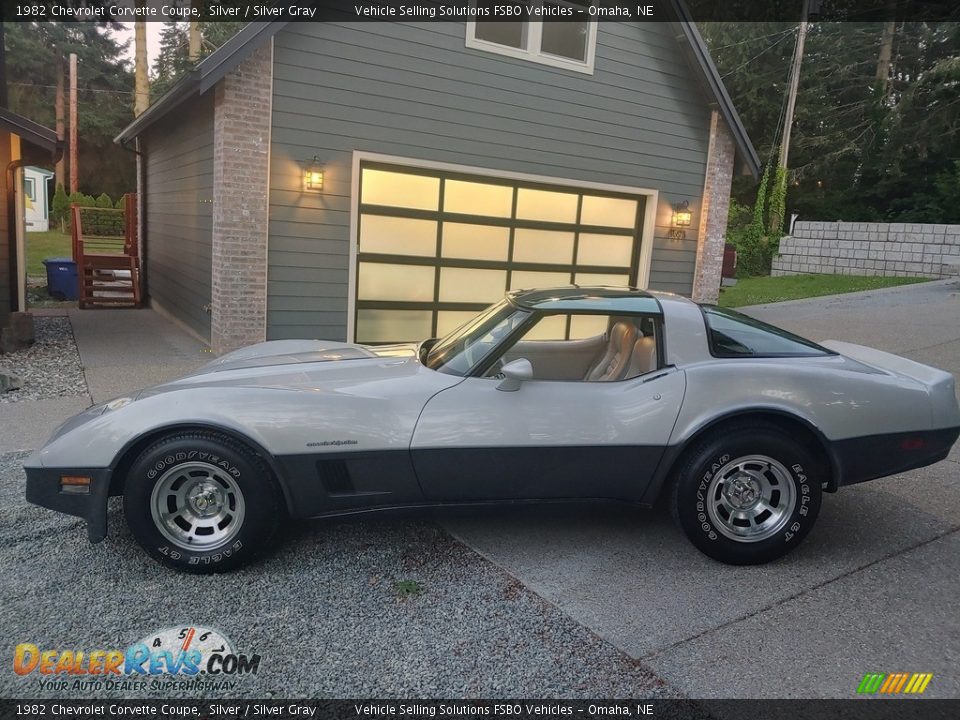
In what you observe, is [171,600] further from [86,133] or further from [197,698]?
→ [86,133]

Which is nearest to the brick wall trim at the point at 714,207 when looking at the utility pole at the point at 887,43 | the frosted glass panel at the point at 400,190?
the frosted glass panel at the point at 400,190

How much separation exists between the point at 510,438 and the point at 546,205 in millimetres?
7063

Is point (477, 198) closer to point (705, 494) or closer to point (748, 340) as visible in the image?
point (748, 340)

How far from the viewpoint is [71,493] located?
3.15m

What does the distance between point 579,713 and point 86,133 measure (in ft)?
130

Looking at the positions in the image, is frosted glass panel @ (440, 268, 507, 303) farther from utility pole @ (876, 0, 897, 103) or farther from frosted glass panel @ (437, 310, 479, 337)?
utility pole @ (876, 0, 897, 103)

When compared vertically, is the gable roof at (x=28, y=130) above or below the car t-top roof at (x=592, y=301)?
above

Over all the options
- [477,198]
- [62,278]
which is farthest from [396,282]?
[62,278]

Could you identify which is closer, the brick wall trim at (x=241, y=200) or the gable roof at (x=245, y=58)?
the gable roof at (x=245, y=58)

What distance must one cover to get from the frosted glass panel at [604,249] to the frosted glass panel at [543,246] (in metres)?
0.22

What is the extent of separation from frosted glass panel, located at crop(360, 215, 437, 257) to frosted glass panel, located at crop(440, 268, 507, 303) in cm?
42

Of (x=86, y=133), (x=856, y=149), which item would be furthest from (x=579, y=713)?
(x=86, y=133)

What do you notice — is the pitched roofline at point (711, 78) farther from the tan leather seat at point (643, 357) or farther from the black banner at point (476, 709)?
the black banner at point (476, 709)

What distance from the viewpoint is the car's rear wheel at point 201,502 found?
3.16 m
